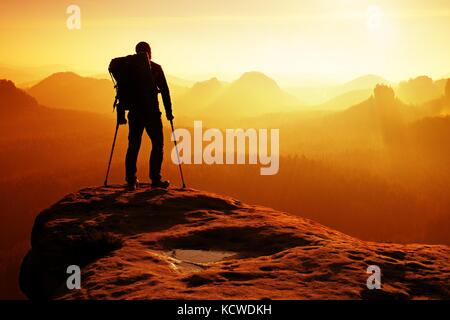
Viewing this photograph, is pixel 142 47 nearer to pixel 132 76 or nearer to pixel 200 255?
pixel 132 76

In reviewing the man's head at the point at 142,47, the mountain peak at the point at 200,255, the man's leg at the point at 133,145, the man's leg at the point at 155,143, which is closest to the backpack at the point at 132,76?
the man's head at the point at 142,47

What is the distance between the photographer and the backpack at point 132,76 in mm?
11312

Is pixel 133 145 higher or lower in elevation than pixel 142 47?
lower

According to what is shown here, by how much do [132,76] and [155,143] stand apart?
1875 millimetres

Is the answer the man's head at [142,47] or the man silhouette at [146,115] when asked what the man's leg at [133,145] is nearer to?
the man silhouette at [146,115]

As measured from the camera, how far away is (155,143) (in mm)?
11625

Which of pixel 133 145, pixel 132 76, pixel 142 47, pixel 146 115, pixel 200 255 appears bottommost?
pixel 200 255

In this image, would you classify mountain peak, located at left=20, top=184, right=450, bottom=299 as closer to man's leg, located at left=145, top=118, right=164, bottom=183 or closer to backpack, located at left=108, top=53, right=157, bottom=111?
man's leg, located at left=145, top=118, right=164, bottom=183

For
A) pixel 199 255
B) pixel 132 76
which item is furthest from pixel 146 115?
pixel 199 255

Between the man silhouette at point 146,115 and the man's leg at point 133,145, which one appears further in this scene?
the man's leg at point 133,145

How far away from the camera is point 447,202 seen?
19200 centimetres
